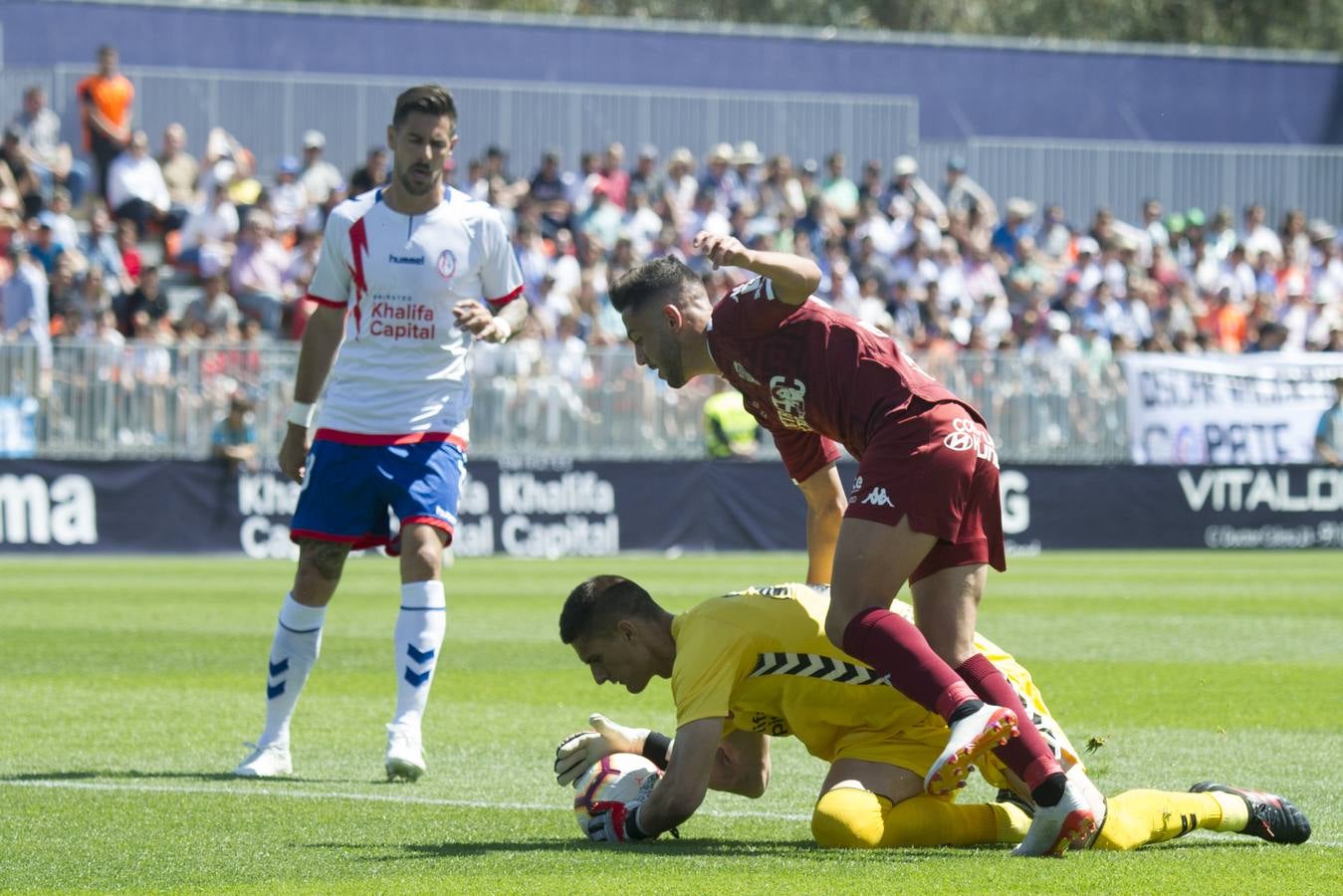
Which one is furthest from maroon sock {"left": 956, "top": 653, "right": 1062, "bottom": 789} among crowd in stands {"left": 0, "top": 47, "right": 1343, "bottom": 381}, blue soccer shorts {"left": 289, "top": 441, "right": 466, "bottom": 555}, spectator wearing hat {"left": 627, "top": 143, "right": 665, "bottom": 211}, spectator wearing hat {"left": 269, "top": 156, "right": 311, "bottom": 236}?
spectator wearing hat {"left": 627, "top": 143, "right": 665, "bottom": 211}

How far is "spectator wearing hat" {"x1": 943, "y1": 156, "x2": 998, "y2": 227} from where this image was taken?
3142 centimetres

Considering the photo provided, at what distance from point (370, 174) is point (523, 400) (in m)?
11.2

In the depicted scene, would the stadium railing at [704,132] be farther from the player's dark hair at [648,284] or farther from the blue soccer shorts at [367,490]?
the player's dark hair at [648,284]

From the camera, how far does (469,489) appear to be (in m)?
23.9

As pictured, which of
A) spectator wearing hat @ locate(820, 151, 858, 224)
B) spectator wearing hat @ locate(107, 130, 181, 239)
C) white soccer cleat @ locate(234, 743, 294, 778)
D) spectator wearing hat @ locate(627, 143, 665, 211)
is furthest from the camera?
spectator wearing hat @ locate(820, 151, 858, 224)

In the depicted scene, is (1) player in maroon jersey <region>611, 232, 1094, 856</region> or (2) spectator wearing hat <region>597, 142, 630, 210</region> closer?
(1) player in maroon jersey <region>611, 232, 1094, 856</region>

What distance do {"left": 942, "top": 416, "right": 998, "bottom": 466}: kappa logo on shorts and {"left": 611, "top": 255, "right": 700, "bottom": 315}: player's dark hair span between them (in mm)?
972

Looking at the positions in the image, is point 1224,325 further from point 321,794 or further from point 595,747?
point 595,747

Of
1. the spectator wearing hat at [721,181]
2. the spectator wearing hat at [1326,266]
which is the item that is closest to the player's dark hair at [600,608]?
the spectator wearing hat at [721,181]

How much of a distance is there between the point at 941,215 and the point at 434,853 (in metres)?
25.7

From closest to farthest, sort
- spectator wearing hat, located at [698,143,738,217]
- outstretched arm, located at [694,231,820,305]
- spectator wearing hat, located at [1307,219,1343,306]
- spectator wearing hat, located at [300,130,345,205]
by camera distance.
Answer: outstretched arm, located at [694,231,820,305] → spectator wearing hat, located at [300,130,345,205] → spectator wearing hat, located at [698,143,738,217] → spectator wearing hat, located at [1307,219,1343,306]

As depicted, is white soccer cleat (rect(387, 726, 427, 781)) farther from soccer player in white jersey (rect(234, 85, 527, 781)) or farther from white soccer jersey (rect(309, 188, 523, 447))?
white soccer jersey (rect(309, 188, 523, 447))

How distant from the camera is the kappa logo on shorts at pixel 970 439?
6.40m

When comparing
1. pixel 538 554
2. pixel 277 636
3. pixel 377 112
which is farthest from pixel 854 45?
pixel 277 636
